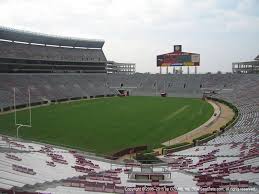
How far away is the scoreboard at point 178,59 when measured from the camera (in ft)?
304

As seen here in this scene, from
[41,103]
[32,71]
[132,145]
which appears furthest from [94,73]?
[132,145]

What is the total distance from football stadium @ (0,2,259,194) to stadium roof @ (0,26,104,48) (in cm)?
30

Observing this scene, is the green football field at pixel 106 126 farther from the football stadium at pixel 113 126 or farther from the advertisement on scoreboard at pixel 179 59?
the advertisement on scoreboard at pixel 179 59

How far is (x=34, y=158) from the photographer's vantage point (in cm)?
2067

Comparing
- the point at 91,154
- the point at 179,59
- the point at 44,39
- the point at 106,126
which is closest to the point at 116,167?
the point at 91,154

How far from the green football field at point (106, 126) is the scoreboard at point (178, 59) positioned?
1363 inches

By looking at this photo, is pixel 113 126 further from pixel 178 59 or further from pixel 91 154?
pixel 178 59

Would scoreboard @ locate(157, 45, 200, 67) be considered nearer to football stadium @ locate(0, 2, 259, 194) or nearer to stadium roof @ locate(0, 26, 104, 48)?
football stadium @ locate(0, 2, 259, 194)

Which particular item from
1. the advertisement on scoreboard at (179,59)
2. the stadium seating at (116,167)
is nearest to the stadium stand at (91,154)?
the stadium seating at (116,167)

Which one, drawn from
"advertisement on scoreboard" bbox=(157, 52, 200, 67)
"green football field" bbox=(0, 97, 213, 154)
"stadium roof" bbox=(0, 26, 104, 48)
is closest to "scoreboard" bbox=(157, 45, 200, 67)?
"advertisement on scoreboard" bbox=(157, 52, 200, 67)

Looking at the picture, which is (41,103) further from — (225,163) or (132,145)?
(225,163)

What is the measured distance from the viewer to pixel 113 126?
1725 inches

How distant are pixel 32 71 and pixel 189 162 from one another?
6719 centimetres

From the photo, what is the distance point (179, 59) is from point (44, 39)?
1406 inches
